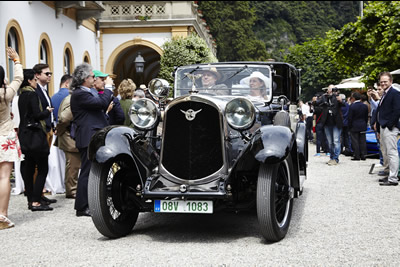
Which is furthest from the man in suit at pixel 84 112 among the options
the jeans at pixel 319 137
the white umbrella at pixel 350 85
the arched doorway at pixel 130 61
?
the arched doorway at pixel 130 61

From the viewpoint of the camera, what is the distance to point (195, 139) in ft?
17.4

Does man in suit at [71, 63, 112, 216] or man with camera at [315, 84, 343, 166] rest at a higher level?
man in suit at [71, 63, 112, 216]

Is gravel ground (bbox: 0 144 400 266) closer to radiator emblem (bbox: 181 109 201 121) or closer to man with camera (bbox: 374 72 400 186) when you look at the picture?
radiator emblem (bbox: 181 109 201 121)

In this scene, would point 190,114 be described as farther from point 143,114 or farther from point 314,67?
point 314,67

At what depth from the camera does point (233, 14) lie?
58.8 m

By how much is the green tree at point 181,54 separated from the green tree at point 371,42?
20.0 ft

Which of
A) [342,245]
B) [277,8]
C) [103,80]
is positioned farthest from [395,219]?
[277,8]

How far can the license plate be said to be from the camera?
512 cm

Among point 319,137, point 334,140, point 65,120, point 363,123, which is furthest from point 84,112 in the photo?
point 319,137

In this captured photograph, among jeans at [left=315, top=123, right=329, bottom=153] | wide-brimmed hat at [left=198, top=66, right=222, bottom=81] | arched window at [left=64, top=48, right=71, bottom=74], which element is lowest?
jeans at [left=315, top=123, right=329, bottom=153]

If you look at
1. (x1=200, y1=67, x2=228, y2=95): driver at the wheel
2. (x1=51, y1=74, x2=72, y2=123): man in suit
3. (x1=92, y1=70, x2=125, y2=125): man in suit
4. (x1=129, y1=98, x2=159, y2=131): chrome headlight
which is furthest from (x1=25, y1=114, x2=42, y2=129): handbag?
(x1=200, y1=67, x2=228, y2=95): driver at the wheel

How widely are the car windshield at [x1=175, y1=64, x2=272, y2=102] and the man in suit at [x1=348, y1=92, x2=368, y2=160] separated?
7896 mm

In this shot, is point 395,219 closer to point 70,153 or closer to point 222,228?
point 222,228

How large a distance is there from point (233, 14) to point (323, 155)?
44.9 metres
